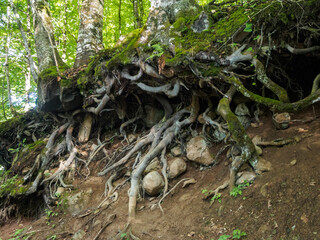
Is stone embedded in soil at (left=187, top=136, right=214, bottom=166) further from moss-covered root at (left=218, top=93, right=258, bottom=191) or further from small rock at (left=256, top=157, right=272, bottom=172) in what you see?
small rock at (left=256, top=157, right=272, bottom=172)

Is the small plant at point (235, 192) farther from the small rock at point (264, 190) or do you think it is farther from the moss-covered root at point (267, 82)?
the moss-covered root at point (267, 82)

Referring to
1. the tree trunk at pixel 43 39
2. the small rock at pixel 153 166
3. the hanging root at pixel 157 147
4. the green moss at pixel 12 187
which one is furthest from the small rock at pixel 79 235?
the tree trunk at pixel 43 39

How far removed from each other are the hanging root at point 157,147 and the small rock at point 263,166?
1846 mm

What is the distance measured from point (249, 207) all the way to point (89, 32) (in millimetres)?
6691

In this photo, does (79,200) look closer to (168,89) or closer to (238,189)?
(168,89)

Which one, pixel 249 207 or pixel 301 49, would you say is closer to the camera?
pixel 249 207

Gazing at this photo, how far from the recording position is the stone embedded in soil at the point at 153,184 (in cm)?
387

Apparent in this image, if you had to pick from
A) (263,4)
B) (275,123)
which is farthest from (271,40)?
(275,123)

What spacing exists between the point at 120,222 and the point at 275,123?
316cm

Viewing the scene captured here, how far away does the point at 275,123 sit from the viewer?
3586mm

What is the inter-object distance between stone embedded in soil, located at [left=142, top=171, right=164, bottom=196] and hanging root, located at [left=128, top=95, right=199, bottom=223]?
17 centimetres

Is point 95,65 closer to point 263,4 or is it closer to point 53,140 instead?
point 53,140

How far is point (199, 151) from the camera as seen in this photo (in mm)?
4129

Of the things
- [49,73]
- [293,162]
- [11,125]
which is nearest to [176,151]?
[293,162]
